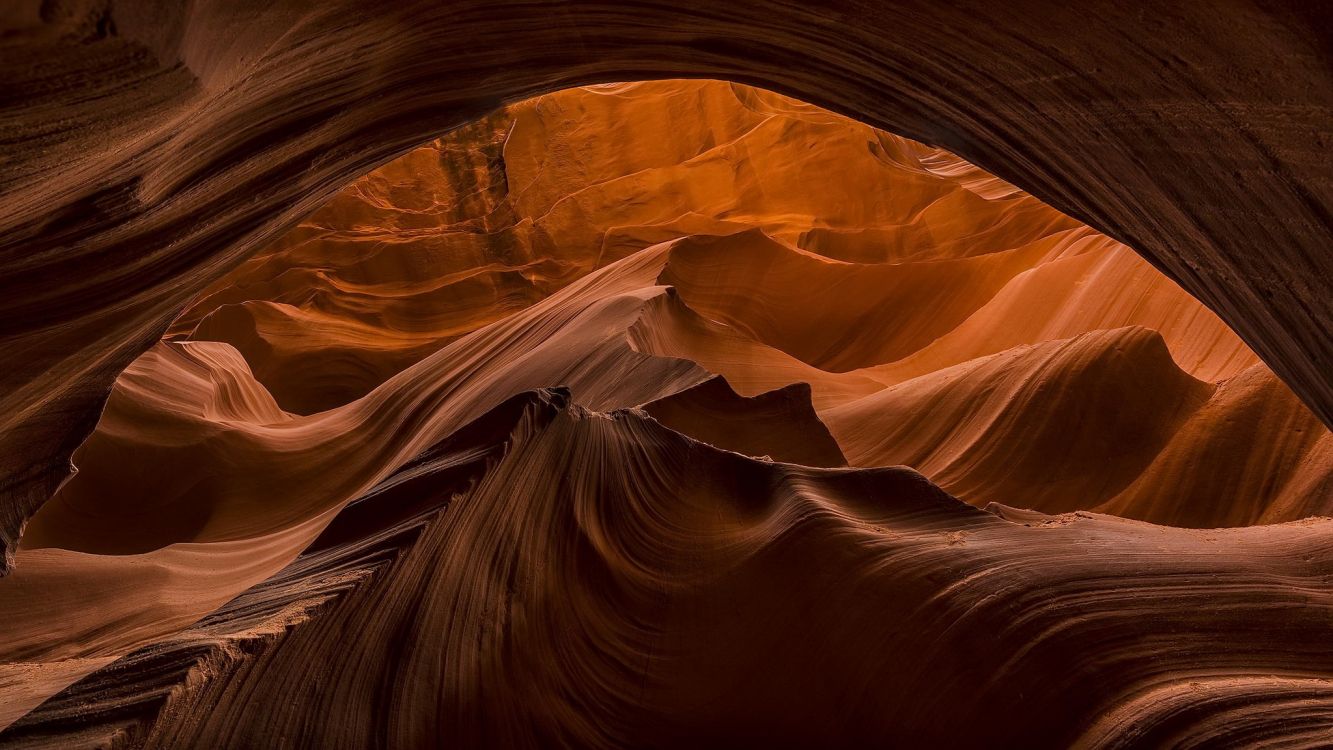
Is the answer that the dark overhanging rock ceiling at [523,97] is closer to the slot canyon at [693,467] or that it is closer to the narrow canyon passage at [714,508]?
the slot canyon at [693,467]

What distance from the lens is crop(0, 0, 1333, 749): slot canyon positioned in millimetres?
920

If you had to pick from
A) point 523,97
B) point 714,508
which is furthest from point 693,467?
point 523,97

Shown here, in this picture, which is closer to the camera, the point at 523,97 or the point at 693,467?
the point at 523,97

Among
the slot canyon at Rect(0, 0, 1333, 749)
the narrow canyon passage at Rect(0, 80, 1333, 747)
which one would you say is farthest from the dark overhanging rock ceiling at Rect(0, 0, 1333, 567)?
the narrow canyon passage at Rect(0, 80, 1333, 747)

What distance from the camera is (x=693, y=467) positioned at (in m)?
1.98

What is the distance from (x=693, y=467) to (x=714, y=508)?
0.40ft

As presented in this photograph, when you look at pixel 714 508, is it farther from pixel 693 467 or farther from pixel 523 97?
pixel 523 97

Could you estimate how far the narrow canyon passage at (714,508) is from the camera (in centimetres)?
138

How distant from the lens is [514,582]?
1.55 metres

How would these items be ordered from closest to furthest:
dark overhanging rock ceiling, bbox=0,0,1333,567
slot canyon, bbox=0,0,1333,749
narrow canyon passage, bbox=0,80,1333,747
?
dark overhanging rock ceiling, bbox=0,0,1333,567
slot canyon, bbox=0,0,1333,749
narrow canyon passage, bbox=0,80,1333,747

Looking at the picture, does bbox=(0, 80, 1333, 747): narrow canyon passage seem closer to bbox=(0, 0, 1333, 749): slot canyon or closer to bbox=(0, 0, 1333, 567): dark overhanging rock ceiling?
bbox=(0, 0, 1333, 749): slot canyon

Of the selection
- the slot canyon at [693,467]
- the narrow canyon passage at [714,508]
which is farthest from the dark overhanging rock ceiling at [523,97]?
the narrow canyon passage at [714,508]

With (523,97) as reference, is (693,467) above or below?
below

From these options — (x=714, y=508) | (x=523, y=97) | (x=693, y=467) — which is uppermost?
(x=523, y=97)
